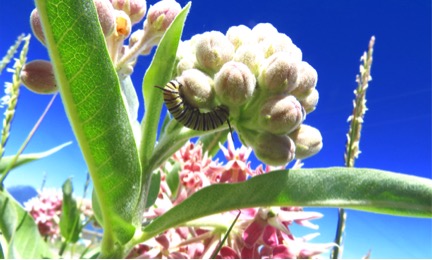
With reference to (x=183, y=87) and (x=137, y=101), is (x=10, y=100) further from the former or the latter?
(x=183, y=87)

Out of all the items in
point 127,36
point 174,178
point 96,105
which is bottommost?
point 96,105

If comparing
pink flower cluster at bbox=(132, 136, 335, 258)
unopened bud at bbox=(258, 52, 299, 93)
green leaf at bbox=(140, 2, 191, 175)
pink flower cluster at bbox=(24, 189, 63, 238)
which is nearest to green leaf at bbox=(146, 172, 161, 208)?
pink flower cluster at bbox=(132, 136, 335, 258)

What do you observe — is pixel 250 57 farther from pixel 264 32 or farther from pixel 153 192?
pixel 153 192

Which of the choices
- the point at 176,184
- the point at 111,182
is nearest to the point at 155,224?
the point at 111,182

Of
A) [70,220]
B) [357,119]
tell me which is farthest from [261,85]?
[70,220]

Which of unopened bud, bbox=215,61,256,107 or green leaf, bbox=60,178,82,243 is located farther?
green leaf, bbox=60,178,82,243

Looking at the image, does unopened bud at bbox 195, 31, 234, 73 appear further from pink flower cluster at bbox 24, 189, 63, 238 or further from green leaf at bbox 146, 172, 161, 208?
pink flower cluster at bbox 24, 189, 63, 238

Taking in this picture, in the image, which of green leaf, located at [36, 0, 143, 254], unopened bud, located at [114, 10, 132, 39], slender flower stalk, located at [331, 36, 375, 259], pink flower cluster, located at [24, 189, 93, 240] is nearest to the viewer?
green leaf, located at [36, 0, 143, 254]
